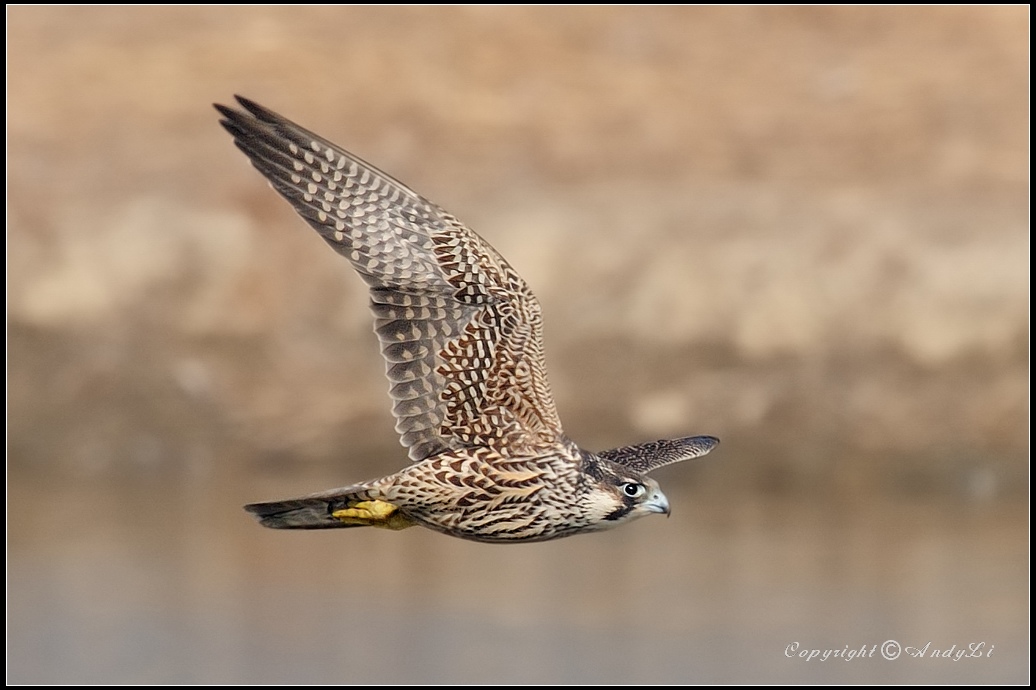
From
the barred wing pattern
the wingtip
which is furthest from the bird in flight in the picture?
the wingtip

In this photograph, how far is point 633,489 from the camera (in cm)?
718

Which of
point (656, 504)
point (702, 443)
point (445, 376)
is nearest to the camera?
point (656, 504)

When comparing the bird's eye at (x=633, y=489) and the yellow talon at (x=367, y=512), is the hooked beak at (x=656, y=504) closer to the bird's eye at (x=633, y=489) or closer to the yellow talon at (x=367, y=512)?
the bird's eye at (x=633, y=489)

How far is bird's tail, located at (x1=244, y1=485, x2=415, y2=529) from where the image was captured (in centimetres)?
721

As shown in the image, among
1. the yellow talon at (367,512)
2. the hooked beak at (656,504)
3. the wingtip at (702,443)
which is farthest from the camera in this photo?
the wingtip at (702,443)

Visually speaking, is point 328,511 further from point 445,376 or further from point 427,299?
point 427,299

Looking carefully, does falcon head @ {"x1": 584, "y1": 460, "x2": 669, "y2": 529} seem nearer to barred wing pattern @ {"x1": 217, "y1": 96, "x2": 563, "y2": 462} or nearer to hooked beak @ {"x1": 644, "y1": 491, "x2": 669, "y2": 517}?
hooked beak @ {"x1": 644, "y1": 491, "x2": 669, "y2": 517}

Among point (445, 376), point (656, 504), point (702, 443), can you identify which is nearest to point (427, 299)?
point (445, 376)

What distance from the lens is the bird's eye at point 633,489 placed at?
23.5 ft

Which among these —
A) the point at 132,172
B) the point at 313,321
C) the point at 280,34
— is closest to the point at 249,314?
the point at 313,321

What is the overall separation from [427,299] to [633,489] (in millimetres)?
1158

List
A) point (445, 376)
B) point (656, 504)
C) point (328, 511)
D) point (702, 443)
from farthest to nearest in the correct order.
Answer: point (702, 443), point (445, 376), point (328, 511), point (656, 504)

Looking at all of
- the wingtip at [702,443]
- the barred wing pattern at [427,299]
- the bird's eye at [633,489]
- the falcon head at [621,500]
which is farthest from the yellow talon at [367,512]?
the wingtip at [702,443]

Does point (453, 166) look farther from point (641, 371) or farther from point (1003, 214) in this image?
point (1003, 214)
